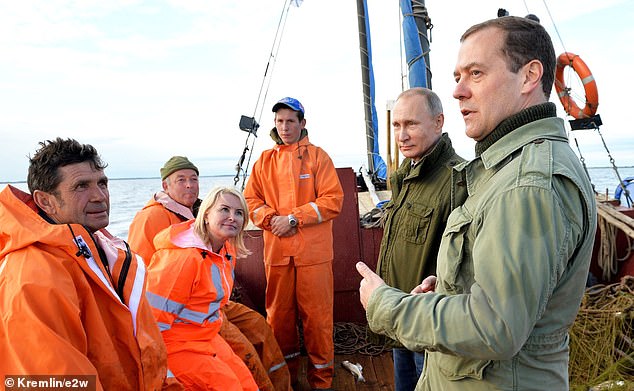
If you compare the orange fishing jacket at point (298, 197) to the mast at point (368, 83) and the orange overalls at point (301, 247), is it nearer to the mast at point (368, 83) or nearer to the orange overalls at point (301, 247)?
the orange overalls at point (301, 247)

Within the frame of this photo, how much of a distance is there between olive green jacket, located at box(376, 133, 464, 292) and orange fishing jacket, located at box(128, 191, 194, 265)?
1737mm

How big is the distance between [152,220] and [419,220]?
2024mm

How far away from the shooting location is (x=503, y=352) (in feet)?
3.04

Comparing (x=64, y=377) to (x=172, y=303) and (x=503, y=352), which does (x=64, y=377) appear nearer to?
(x=172, y=303)

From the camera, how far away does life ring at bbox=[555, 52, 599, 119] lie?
6.08 metres

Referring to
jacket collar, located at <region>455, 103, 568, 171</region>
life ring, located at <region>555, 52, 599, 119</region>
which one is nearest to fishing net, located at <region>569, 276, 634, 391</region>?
jacket collar, located at <region>455, 103, 568, 171</region>

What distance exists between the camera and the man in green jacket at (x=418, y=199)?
2.18 metres

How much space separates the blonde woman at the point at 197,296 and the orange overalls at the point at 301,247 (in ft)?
2.08

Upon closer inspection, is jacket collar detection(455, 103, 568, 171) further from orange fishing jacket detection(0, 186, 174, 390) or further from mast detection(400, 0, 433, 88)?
mast detection(400, 0, 433, 88)

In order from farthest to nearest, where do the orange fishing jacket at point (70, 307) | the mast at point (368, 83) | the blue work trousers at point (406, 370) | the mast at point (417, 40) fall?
the mast at point (368, 83) < the mast at point (417, 40) < the blue work trousers at point (406, 370) < the orange fishing jacket at point (70, 307)

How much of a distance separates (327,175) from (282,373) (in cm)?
150

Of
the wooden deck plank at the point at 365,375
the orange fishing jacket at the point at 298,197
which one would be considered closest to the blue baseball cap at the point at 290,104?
the orange fishing jacket at the point at 298,197

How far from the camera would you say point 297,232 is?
10.9ft

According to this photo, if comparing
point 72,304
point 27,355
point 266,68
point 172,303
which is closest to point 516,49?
point 72,304
